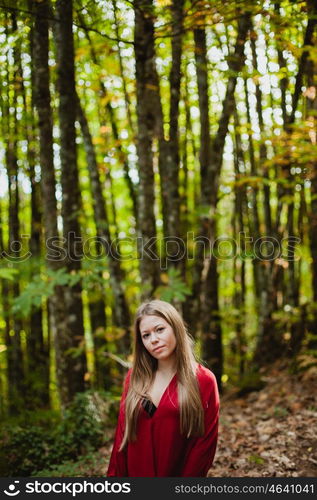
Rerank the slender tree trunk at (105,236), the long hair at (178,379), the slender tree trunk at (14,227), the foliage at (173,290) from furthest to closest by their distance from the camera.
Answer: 1. the slender tree trunk at (14,227)
2. the slender tree trunk at (105,236)
3. the foliage at (173,290)
4. the long hair at (178,379)

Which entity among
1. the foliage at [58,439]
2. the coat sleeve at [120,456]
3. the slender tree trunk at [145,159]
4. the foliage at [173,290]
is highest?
the slender tree trunk at [145,159]

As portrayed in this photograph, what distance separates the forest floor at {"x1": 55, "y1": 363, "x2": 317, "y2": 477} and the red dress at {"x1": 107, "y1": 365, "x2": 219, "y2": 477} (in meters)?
1.68

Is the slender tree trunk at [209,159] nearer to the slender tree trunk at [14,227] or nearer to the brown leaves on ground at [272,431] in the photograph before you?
the brown leaves on ground at [272,431]

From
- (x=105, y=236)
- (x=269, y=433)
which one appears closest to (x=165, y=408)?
(x=269, y=433)

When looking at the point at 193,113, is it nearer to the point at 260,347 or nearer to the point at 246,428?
the point at 260,347

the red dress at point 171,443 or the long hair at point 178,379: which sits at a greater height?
the long hair at point 178,379

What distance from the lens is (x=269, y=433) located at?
4836mm

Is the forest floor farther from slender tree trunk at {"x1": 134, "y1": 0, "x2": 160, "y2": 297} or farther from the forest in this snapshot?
slender tree trunk at {"x1": 134, "y1": 0, "x2": 160, "y2": 297}

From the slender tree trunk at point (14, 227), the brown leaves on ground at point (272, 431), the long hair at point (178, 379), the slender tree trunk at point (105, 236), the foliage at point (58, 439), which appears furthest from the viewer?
the slender tree trunk at point (14, 227)

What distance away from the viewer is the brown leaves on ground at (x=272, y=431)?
4090 millimetres

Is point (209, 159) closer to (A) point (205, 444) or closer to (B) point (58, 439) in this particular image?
(B) point (58, 439)

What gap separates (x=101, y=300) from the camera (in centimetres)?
977

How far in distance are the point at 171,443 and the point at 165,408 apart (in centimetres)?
20

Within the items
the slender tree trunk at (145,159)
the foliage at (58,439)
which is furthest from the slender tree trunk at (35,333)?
the slender tree trunk at (145,159)
